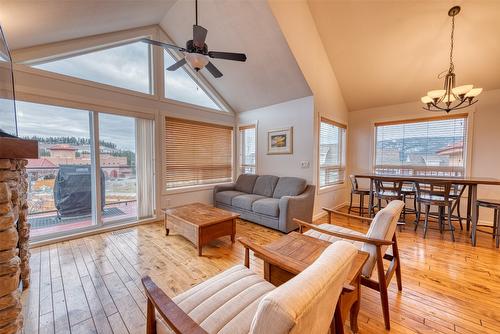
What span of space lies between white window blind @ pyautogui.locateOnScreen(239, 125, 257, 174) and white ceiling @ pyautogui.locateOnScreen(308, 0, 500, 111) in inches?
90.5

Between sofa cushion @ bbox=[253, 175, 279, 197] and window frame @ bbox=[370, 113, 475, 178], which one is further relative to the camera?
sofa cushion @ bbox=[253, 175, 279, 197]

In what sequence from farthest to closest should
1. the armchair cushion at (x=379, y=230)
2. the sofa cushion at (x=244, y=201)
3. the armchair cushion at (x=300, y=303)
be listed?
the sofa cushion at (x=244, y=201) < the armchair cushion at (x=379, y=230) < the armchair cushion at (x=300, y=303)

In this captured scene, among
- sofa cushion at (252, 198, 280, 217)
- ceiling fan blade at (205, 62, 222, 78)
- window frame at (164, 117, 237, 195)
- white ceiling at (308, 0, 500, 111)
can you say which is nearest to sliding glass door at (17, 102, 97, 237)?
window frame at (164, 117, 237, 195)

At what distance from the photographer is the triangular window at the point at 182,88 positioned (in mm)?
4152

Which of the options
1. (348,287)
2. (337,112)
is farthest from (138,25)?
(348,287)

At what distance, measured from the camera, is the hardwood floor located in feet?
5.14

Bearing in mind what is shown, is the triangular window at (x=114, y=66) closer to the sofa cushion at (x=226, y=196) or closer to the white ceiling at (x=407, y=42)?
the sofa cushion at (x=226, y=196)

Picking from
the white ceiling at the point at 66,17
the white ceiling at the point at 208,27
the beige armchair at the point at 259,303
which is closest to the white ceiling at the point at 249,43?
the white ceiling at the point at 208,27

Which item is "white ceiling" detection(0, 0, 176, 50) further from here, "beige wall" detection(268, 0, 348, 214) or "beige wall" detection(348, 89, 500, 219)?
"beige wall" detection(348, 89, 500, 219)

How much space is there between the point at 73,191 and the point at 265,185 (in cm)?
332

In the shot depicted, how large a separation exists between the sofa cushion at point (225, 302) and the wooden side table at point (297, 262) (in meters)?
0.15

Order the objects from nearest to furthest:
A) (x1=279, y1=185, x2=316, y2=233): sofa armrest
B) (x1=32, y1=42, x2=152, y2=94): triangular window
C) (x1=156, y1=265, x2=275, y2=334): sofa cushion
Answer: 1. (x1=156, y1=265, x2=275, y2=334): sofa cushion
2. (x1=32, y1=42, x2=152, y2=94): triangular window
3. (x1=279, y1=185, x2=316, y2=233): sofa armrest

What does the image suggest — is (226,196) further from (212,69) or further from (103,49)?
(103,49)

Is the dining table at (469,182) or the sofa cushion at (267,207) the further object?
the sofa cushion at (267,207)
